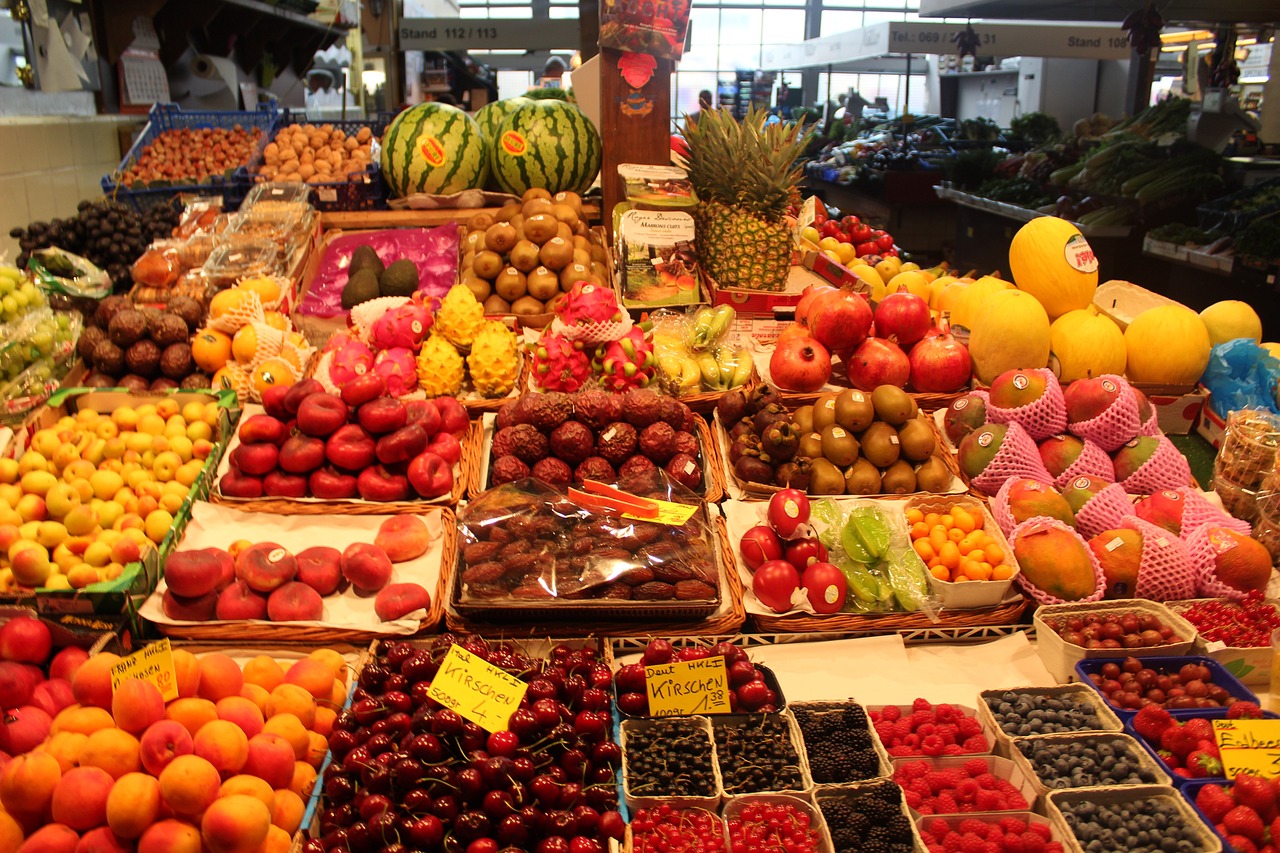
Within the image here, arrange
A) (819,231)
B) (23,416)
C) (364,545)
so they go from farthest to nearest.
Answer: (819,231) → (23,416) → (364,545)

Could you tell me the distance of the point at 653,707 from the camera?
190cm

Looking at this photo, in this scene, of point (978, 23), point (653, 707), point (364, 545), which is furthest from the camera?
point (978, 23)

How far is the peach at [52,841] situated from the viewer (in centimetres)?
139

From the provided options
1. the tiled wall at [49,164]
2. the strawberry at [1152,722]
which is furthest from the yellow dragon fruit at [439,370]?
the tiled wall at [49,164]

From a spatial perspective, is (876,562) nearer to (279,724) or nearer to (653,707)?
(653,707)

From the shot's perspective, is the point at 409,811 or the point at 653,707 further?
the point at 653,707

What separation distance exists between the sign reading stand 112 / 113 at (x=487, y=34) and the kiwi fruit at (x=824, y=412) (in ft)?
17.9

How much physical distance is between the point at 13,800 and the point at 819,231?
448 cm

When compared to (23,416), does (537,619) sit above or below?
below

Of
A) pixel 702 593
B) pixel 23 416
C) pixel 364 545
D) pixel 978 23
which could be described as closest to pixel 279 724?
pixel 364 545

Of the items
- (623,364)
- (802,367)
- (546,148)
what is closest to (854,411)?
(802,367)

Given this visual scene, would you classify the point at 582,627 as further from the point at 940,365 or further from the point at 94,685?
the point at 940,365

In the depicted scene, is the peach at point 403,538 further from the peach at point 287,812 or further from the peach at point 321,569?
the peach at point 287,812

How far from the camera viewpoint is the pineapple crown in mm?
3533
